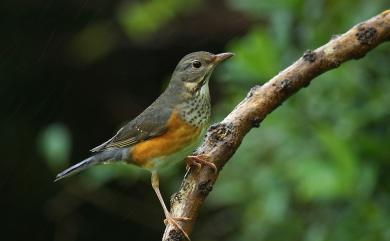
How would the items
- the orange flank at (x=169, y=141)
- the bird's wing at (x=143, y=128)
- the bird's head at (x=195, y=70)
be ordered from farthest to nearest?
the bird's head at (x=195, y=70)
the bird's wing at (x=143, y=128)
the orange flank at (x=169, y=141)

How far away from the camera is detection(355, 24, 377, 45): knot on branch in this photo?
12.8 ft

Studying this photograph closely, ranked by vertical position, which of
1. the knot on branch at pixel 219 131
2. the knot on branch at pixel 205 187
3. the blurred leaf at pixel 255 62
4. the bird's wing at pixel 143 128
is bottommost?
the knot on branch at pixel 205 187

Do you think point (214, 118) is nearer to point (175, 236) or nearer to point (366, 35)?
point (366, 35)

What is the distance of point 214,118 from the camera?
6293mm

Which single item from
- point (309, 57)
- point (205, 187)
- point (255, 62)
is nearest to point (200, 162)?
point (205, 187)

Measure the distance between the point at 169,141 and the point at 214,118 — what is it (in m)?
1.43

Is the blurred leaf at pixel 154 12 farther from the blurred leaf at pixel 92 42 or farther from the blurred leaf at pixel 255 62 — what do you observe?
the blurred leaf at pixel 255 62

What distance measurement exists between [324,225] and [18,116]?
422 cm

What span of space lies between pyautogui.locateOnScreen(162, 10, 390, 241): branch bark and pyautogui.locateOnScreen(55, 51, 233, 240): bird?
0.79 metres

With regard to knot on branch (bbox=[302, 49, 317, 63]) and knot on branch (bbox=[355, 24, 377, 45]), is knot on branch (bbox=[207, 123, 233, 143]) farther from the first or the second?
knot on branch (bbox=[355, 24, 377, 45])

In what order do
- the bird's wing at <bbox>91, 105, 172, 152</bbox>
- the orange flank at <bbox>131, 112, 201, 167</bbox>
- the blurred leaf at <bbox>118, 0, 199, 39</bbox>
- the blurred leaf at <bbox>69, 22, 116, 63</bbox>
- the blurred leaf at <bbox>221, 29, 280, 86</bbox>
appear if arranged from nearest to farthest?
the orange flank at <bbox>131, 112, 201, 167</bbox>
the bird's wing at <bbox>91, 105, 172, 152</bbox>
the blurred leaf at <bbox>221, 29, 280, 86</bbox>
the blurred leaf at <bbox>118, 0, 199, 39</bbox>
the blurred leaf at <bbox>69, 22, 116, 63</bbox>

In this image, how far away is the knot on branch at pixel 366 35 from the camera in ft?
12.8

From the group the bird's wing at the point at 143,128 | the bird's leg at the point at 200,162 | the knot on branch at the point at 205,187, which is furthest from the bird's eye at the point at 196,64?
the knot on branch at the point at 205,187

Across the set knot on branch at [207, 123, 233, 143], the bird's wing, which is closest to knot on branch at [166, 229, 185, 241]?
knot on branch at [207, 123, 233, 143]
